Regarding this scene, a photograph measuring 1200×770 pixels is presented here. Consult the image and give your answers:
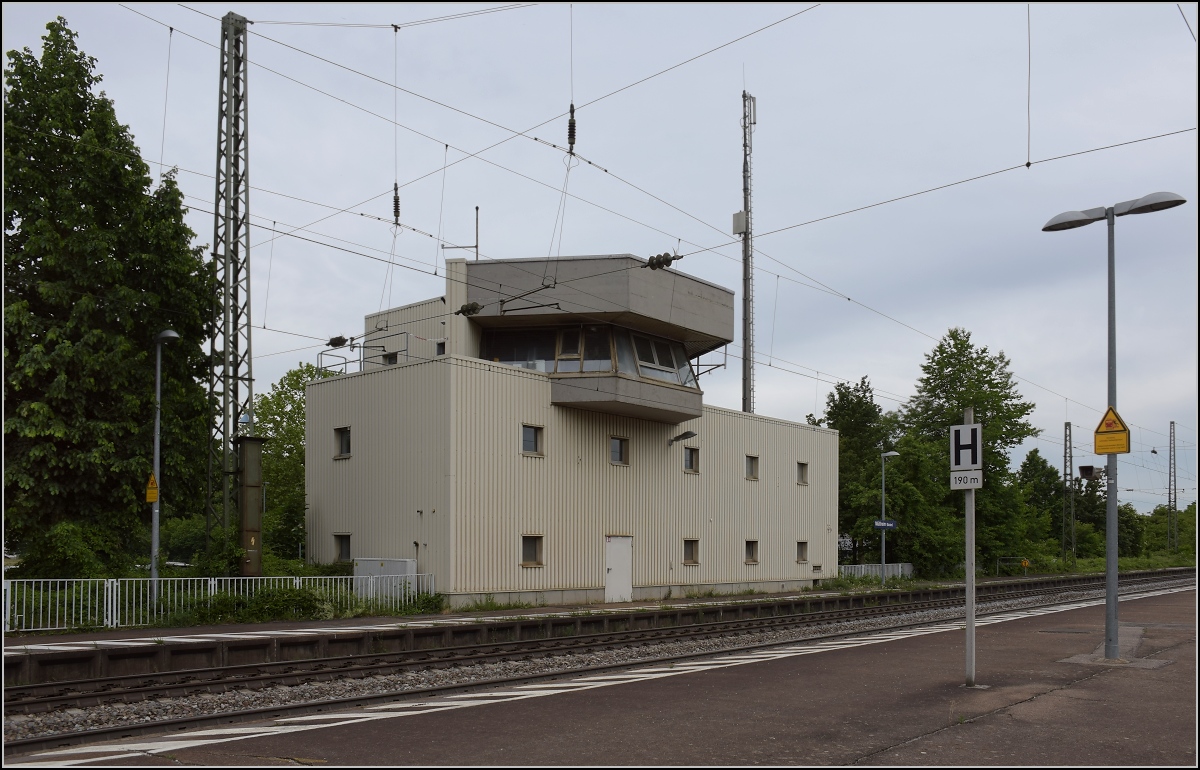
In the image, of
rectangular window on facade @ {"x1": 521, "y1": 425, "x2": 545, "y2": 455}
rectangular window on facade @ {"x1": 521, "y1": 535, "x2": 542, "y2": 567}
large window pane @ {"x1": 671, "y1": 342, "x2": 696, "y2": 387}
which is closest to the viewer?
rectangular window on facade @ {"x1": 521, "y1": 535, "x2": 542, "y2": 567}

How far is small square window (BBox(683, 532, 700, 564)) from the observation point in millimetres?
35469

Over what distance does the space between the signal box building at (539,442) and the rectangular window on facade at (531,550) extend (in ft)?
0.14

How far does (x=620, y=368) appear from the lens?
31.6 m

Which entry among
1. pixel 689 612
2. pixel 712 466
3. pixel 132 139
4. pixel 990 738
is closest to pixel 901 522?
pixel 712 466

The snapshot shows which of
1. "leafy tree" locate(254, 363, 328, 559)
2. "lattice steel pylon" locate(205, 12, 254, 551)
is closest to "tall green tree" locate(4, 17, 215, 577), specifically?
"lattice steel pylon" locate(205, 12, 254, 551)

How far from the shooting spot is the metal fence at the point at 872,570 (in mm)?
46750

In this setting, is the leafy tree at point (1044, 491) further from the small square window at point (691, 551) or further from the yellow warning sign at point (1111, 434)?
the yellow warning sign at point (1111, 434)

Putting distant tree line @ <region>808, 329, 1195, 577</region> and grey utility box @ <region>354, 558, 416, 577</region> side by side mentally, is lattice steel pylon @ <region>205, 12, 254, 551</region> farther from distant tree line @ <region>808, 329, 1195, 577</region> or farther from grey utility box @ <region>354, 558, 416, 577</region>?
distant tree line @ <region>808, 329, 1195, 577</region>

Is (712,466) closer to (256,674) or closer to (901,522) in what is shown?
(901,522)

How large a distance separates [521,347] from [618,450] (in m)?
4.67

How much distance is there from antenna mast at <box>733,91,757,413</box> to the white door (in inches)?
371

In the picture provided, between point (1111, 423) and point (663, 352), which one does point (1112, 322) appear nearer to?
point (1111, 423)

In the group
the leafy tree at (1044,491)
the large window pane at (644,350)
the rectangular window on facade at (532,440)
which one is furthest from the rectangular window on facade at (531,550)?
the leafy tree at (1044,491)

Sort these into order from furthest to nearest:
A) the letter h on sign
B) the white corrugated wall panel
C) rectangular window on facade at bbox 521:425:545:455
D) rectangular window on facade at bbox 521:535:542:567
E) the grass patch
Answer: rectangular window on facade at bbox 521:425:545:455
rectangular window on facade at bbox 521:535:542:567
the white corrugated wall panel
the grass patch
the letter h on sign
